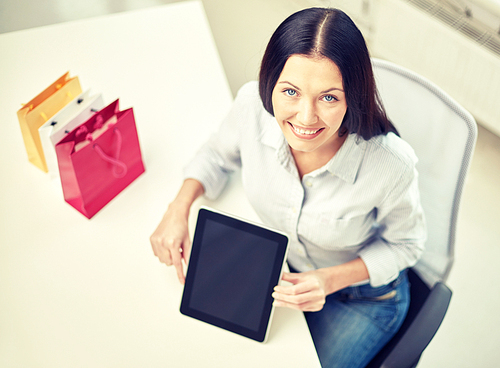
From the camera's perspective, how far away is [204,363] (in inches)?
40.9

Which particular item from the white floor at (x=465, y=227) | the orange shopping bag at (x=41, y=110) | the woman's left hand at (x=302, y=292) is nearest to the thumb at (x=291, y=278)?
the woman's left hand at (x=302, y=292)

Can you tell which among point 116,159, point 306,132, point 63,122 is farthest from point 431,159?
point 63,122

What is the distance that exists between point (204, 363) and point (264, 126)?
0.58m

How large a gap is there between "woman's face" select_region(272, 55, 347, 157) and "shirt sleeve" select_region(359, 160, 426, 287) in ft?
0.93

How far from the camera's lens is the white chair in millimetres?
1104

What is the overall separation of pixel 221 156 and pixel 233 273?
0.40 meters

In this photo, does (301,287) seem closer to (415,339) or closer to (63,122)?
(415,339)

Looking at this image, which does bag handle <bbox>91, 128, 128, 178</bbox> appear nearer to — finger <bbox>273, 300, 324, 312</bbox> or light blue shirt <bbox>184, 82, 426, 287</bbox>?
light blue shirt <bbox>184, 82, 426, 287</bbox>

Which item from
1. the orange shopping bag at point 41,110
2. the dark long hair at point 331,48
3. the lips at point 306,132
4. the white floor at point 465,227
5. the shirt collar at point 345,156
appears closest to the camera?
the dark long hair at point 331,48

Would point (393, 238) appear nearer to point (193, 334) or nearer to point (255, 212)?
point (255, 212)

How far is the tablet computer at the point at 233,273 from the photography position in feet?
3.29

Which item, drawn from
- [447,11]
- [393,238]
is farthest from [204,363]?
[447,11]

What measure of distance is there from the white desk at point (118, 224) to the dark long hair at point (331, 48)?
466 mm

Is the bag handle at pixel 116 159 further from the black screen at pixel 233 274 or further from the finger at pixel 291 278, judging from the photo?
the finger at pixel 291 278
